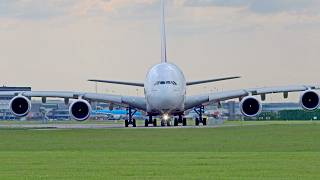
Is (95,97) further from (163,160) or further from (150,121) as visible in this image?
(163,160)

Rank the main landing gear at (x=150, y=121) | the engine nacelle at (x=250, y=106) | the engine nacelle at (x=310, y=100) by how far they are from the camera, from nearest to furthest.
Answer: the engine nacelle at (x=310, y=100) → the engine nacelle at (x=250, y=106) → the main landing gear at (x=150, y=121)

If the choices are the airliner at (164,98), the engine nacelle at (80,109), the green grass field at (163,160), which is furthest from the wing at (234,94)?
the green grass field at (163,160)

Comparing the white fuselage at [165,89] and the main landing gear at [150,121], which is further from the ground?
the white fuselage at [165,89]

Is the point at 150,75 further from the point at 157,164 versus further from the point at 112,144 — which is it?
the point at 157,164

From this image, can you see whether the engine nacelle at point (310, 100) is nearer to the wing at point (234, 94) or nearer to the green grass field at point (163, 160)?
the wing at point (234, 94)

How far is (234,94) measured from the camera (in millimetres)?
70500

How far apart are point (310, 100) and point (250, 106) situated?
12.7 feet

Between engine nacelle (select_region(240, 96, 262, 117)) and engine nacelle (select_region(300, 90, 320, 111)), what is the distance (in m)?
2.80

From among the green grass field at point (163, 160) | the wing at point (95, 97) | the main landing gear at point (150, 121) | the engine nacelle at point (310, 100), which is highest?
the wing at point (95, 97)

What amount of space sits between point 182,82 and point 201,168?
45.9m

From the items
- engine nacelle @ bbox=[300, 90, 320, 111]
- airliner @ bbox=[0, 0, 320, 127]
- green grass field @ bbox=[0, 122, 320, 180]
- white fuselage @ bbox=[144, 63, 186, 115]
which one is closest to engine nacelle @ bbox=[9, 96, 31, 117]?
airliner @ bbox=[0, 0, 320, 127]

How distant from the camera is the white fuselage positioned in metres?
66.8

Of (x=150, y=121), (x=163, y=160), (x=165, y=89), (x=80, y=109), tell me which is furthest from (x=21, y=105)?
(x=163, y=160)

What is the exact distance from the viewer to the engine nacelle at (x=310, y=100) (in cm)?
6675
